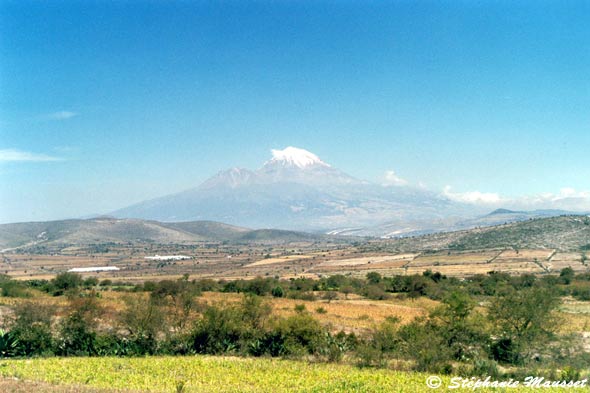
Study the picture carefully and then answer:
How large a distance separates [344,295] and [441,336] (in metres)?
35.8

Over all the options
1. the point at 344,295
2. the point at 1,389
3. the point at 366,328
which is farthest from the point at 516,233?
the point at 1,389

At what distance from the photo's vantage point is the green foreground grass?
19609 mm

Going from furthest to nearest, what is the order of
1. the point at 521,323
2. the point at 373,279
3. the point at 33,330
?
the point at 373,279
the point at 521,323
the point at 33,330

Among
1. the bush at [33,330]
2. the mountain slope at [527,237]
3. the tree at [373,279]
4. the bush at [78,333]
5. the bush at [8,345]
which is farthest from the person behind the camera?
the mountain slope at [527,237]

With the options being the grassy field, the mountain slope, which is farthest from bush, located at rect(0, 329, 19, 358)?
the mountain slope

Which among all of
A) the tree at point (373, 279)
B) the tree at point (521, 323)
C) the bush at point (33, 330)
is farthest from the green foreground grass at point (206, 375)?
the tree at point (373, 279)

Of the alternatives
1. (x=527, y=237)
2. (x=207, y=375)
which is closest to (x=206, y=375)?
(x=207, y=375)

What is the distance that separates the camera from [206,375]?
22531mm

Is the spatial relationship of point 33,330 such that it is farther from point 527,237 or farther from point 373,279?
point 527,237

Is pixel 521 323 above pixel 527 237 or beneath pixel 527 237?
above

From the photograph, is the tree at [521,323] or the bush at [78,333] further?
the bush at [78,333]

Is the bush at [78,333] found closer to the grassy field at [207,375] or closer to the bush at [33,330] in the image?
the bush at [33,330]

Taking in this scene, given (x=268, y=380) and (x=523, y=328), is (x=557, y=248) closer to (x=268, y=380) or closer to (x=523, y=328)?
(x=523, y=328)

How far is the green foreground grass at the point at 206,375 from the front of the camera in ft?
64.3
